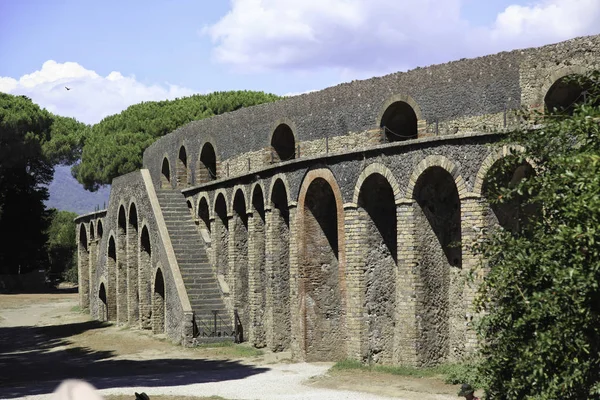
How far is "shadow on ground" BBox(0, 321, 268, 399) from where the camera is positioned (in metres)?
17.7

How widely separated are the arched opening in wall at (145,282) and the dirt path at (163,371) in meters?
0.88

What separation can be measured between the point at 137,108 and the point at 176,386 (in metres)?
39.9

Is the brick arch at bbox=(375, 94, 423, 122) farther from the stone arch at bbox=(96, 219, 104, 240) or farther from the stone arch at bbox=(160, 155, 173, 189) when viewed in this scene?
the stone arch at bbox=(96, 219, 104, 240)

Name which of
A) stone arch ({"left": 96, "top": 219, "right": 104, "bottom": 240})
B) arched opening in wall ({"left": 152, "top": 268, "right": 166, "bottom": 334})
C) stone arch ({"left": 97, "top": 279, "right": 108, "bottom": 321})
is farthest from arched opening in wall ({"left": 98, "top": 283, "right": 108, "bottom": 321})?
arched opening in wall ({"left": 152, "top": 268, "right": 166, "bottom": 334})

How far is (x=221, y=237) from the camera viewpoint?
2753cm

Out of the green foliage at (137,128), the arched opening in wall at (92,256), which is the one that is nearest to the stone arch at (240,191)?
the arched opening in wall at (92,256)

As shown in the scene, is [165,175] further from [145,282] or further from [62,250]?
[62,250]

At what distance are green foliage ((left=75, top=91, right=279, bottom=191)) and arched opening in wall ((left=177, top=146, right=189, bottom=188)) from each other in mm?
16511

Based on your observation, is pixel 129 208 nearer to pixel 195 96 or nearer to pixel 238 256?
pixel 238 256

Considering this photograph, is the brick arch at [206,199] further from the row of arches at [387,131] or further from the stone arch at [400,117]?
the stone arch at [400,117]

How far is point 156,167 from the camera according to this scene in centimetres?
3750

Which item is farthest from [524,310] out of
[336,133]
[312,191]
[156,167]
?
[156,167]

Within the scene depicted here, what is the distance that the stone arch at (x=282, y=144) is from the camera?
2585 centimetres

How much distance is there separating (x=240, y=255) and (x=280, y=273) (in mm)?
3544
